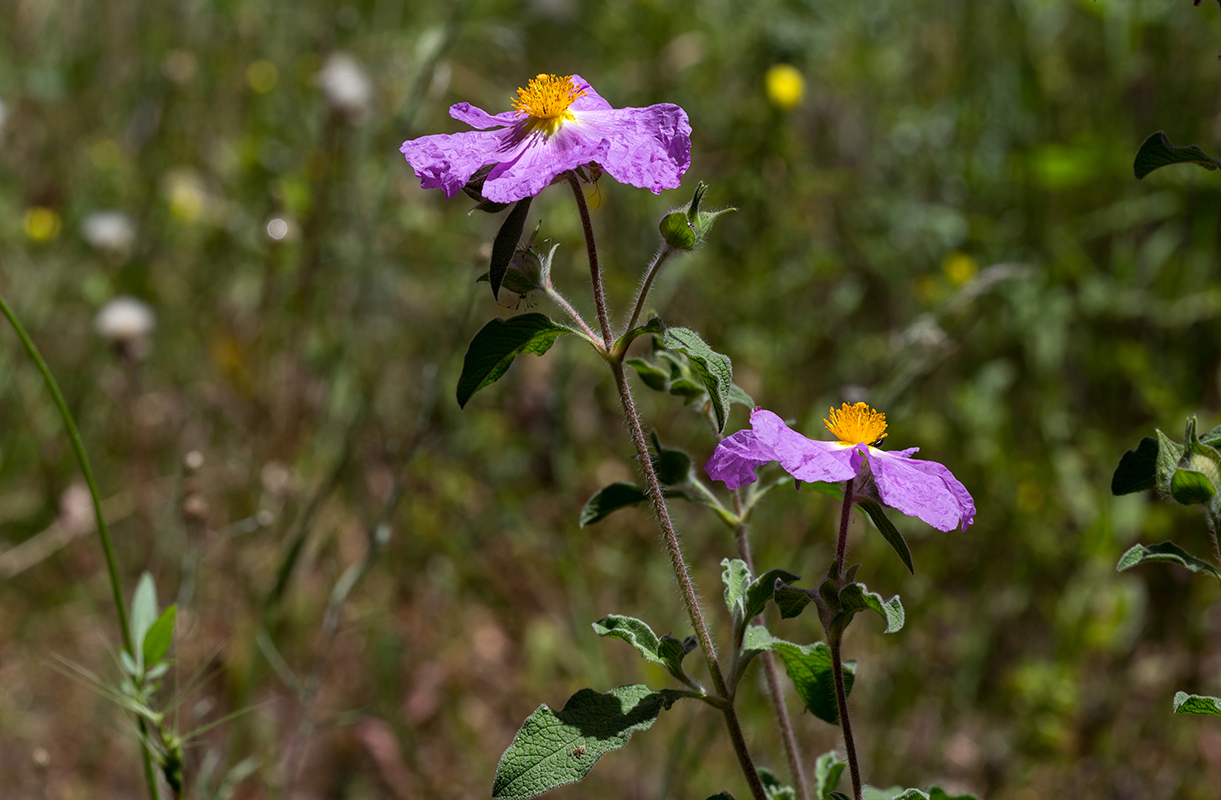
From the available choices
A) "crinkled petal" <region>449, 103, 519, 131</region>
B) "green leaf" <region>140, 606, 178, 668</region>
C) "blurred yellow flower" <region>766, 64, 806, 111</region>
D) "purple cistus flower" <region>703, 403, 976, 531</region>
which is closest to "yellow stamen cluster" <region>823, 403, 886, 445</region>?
"purple cistus flower" <region>703, 403, 976, 531</region>

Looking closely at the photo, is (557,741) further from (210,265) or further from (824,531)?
(210,265)

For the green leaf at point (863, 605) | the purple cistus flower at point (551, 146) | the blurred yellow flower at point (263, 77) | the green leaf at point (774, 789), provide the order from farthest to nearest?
the blurred yellow flower at point (263, 77), the green leaf at point (774, 789), the purple cistus flower at point (551, 146), the green leaf at point (863, 605)

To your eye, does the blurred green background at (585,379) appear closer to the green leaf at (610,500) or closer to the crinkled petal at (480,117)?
the green leaf at (610,500)

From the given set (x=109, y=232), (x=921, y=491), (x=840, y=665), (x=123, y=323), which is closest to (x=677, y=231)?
(x=921, y=491)

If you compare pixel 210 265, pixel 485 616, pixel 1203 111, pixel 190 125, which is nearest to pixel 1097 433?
pixel 1203 111

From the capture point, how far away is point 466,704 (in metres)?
3.07

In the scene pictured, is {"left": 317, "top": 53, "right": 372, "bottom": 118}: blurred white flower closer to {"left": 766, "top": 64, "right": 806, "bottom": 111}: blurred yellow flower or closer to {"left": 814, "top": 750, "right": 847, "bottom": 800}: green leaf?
{"left": 766, "top": 64, "right": 806, "bottom": 111}: blurred yellow flower

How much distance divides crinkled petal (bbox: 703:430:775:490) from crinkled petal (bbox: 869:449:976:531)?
0.14 metres

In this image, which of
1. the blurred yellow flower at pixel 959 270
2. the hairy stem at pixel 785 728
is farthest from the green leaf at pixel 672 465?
the blurred yellow flower at pixel 959 270

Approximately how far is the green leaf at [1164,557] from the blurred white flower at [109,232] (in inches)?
145

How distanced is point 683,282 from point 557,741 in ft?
9.36

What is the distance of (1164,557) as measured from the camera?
4.02 feet

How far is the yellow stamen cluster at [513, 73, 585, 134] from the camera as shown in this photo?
1293mm

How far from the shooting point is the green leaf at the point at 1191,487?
1175mm
